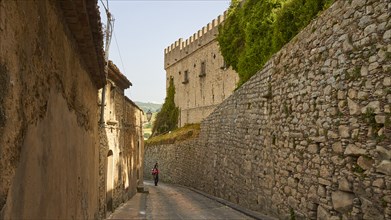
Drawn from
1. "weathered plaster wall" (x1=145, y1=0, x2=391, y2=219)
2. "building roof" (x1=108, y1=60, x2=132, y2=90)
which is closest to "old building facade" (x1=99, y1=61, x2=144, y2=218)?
"building roof" (x1=108, y1=60, x2=132, y2=90)

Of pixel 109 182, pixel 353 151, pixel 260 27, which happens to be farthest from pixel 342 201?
pixel 260 27

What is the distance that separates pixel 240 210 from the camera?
1084 cm

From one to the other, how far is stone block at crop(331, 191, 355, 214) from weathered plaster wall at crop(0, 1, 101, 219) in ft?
13.8

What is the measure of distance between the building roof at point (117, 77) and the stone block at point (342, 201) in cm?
668

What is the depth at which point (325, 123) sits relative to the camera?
662cm

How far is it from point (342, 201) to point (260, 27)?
9553 millimetres

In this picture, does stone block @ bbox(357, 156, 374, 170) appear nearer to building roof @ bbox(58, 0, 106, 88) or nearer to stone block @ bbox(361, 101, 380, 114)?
stone block @ bbox(361, 101, 380, 114)

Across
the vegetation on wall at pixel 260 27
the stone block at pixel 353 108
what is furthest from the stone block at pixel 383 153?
the vegetation on wall at pixel 260 27

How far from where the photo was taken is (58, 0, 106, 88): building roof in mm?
3789

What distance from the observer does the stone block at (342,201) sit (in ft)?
19.1

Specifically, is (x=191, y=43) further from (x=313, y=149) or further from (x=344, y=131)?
(x=344, y=131)

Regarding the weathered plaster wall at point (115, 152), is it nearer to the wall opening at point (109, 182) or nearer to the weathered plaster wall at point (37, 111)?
the wall opening at point (109, 182)

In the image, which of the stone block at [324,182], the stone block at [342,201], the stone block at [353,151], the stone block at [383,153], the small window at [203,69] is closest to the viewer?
the stone block at [383,153]

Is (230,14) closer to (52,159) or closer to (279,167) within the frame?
(279,167)
